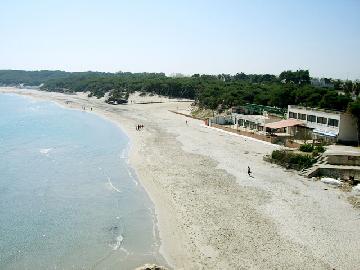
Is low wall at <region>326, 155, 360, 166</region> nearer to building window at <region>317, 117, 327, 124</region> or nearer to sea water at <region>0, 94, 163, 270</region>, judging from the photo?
building window at <region>317, 117, 327, 124</region>

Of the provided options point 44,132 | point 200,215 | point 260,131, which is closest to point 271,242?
point 200,215

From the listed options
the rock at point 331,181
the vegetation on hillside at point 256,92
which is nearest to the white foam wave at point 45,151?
the rock at point 331,181

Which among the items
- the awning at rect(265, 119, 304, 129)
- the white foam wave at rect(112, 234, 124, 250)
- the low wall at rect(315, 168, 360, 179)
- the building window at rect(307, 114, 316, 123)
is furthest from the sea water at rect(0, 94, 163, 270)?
the building window at rect(307, 114, 316, 123)

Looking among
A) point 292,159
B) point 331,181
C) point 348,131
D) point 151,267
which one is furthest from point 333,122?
point 151,267

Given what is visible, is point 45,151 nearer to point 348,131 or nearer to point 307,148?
point 307,148

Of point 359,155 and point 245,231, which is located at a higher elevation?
point 359,155

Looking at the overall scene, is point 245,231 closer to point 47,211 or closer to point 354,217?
point 354,217
